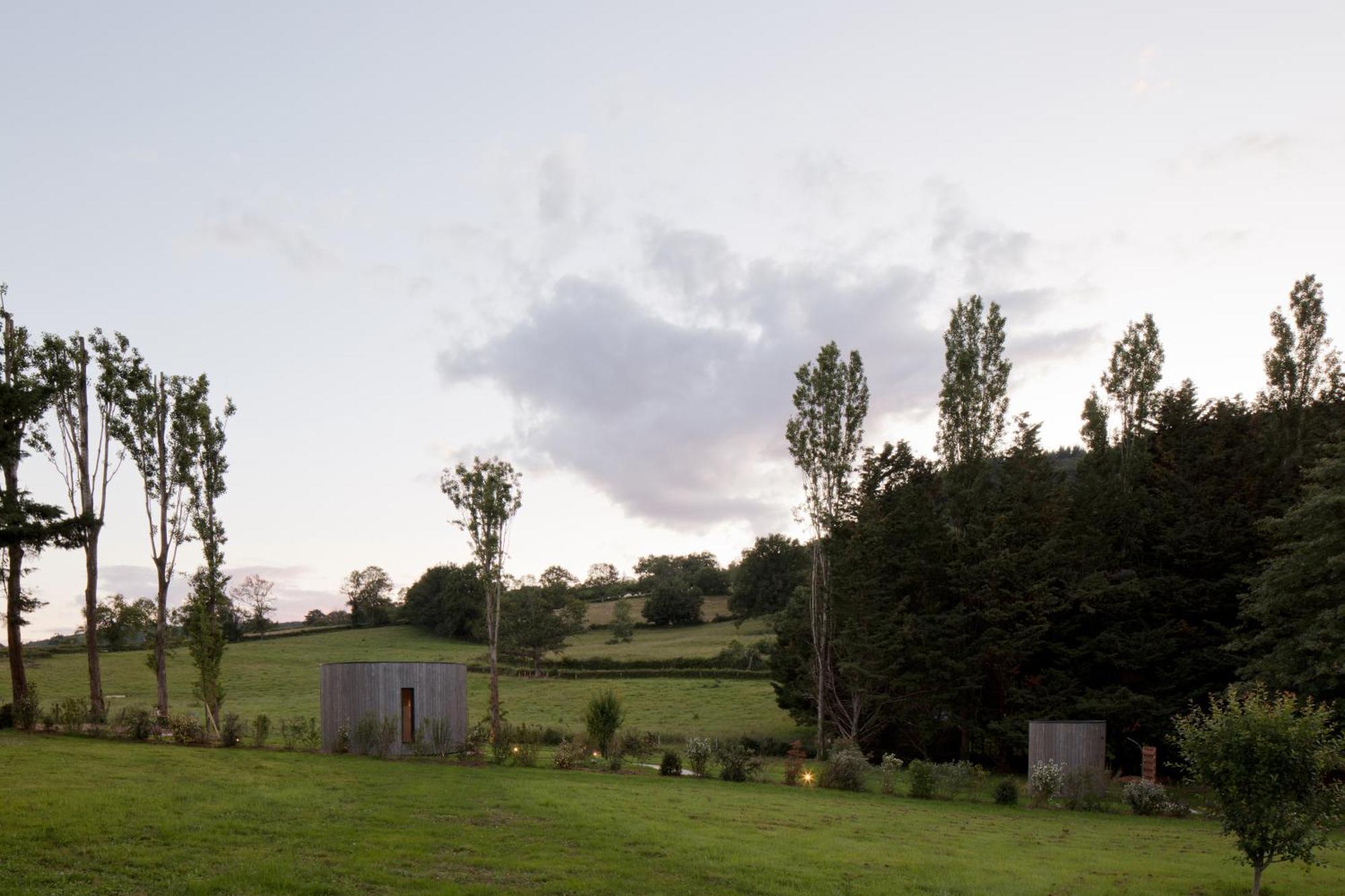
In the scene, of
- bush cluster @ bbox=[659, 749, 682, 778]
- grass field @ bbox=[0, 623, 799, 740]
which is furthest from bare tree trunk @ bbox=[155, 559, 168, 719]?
bush cluster @ bbox=[659, 749, 682, 778]

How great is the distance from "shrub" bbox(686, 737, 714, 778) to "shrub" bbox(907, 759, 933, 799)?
19.9ft

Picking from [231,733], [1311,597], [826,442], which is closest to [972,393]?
[826,442]

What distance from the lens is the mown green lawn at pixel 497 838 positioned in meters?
11.4

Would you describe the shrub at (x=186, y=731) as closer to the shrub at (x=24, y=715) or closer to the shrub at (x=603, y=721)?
the shrub at (x=24, y=715)

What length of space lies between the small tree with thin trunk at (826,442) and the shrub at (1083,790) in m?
14.3

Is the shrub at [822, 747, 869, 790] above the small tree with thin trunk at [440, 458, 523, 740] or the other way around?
the other way around

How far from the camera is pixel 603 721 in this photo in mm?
28250

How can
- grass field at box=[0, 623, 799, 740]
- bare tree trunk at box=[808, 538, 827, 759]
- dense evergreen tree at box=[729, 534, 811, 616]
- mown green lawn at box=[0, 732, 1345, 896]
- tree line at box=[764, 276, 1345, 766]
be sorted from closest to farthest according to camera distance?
mown green lawn at box=[0, 732, 1345, 896]
tree line at box=[764, 276, 1345, 766]
bare tree trunk at box=[808, 538, 827, 759]
grass field at box=[0, 623, 799, 740]
dense evergreen tree at box=[729, 534, 811, 616]

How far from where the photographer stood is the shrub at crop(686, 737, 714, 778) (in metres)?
26.2

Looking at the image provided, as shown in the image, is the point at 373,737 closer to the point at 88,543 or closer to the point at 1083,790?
the point at 88,543

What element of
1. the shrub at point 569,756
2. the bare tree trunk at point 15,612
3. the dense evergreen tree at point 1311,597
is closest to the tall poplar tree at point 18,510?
the bare tree trunk at point 15,612

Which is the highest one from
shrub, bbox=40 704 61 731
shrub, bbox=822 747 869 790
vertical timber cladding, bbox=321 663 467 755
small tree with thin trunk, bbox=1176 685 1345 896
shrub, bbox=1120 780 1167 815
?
small tree with thin trunk, bbox=1176 685 1345 896

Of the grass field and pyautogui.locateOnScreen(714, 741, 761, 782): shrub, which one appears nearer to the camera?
pyautogui.locateOnScreen(714, 741, 761, 782): shrub

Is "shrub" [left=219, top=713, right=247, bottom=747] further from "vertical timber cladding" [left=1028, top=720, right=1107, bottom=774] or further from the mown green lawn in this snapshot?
"vertical timber cladding" [left=1028, top=720, right=1107, bottom=774]
